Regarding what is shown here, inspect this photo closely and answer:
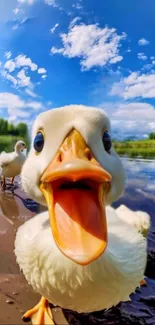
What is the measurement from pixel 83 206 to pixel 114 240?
0.70ft

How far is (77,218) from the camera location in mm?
498

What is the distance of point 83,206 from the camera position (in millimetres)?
505

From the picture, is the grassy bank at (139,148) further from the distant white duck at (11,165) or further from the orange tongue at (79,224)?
the orange tongue at (79,224)

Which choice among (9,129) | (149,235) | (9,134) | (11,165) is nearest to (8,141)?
(9,134)

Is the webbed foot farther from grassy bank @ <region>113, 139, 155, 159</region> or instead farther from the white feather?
grassy bank @ <region>113, 139, 155, 159</region>

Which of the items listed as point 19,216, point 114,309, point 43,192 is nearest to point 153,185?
point 19,216

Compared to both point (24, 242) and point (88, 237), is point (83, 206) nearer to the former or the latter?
point (88, 237)

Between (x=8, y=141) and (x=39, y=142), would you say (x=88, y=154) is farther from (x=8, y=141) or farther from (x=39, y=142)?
(x=8, y=141)

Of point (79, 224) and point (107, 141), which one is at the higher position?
point (107, 141)

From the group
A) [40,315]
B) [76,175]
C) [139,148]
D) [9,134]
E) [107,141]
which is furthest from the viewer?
[9,134]

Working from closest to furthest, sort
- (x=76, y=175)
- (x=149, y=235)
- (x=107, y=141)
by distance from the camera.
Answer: (x=76, y=175) → (x=107, y=141) → (x=149, y=235)

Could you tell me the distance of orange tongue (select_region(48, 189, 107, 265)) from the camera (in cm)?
45

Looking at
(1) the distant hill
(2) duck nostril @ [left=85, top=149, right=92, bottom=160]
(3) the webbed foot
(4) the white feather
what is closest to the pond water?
(3) the webbed foot

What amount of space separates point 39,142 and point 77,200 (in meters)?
0.13
